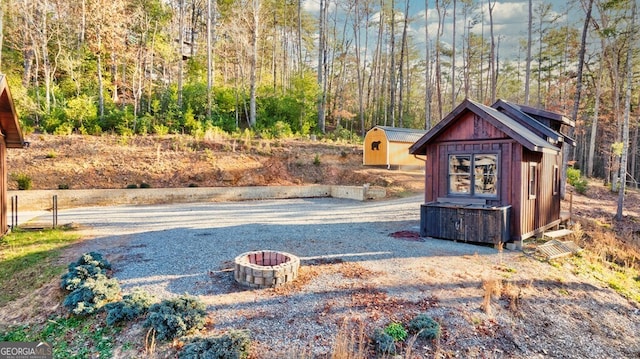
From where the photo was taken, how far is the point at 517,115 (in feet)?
31.5

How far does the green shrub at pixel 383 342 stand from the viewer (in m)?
3.70

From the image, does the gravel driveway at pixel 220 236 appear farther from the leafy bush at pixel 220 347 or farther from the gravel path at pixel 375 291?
the leafy bush at pixel 220 347

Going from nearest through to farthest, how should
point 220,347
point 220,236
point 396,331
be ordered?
point 220,347 → point 396,331 → point 220,236

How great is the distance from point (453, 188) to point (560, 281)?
3278 mm

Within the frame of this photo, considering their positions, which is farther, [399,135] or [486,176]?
[399,135]

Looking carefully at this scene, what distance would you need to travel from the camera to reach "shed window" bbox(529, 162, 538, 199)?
8346 mm

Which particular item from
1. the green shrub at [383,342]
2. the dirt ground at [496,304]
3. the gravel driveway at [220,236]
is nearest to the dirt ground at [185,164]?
the gravel driveway at [220,236]

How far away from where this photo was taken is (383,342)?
376 cm

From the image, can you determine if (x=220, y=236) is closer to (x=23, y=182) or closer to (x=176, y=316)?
(x=176, y=316)

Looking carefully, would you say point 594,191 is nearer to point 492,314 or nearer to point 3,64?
point 492,314

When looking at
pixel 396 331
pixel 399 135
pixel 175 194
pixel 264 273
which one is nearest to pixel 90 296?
pixel 264 273

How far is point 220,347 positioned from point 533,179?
8410mm

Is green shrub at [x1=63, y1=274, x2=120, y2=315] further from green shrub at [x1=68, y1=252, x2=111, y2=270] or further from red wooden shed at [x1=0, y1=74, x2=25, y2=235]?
red wooden shed at [x1=0, y1=74, x2=25, y2=235]

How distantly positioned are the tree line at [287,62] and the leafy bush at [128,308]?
50.5 feet
